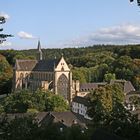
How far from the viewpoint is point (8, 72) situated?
301ft

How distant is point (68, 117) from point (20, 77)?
38.2 meters

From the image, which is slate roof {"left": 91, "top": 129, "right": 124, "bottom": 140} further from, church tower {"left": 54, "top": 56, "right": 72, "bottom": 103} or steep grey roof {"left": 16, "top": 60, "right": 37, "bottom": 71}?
steep grey roof {"left": 16, "top": 60, "right": 37, "bottom": 71}

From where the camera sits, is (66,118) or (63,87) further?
(63,87)

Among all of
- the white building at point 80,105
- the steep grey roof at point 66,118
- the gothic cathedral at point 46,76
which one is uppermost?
the gothic cathedral at point 46,76

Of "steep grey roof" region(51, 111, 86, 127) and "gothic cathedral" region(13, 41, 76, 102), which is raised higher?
"gothic cathedral" region(13, 41, 76, 102)

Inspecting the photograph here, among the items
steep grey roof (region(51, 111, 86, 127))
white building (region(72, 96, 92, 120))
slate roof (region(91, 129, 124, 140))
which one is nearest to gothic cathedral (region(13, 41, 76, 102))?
white building (region(72, 96, 92, 120))

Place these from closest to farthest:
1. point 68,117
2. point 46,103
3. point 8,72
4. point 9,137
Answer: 1. point 9,137
2. point 68,117
3. point 46,103
4. point 8,72

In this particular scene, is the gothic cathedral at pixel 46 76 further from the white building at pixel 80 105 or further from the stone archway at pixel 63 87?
the white building at pixel 80 105

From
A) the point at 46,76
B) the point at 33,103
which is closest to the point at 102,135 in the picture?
the point at 33,103

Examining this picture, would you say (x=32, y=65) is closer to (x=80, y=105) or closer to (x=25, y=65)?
(x=25, y=65)

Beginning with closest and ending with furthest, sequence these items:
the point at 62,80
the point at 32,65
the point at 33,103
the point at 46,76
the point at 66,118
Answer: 1. the point at 66,118
2. the point at 33,103
3. the point at 62,80
4. the point at 46,76
5. the point at 32,65

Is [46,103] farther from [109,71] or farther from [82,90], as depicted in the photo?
[109,71]

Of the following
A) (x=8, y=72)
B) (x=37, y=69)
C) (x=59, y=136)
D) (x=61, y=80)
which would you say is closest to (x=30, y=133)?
(x=59, y=136)

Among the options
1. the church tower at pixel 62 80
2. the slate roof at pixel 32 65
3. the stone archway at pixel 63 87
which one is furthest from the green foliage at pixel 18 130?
the slate roof at pixel 32 65
